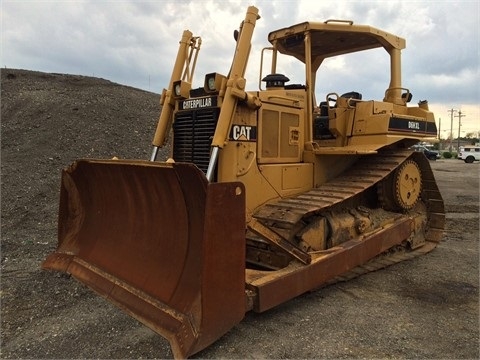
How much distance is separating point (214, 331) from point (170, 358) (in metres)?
0.43

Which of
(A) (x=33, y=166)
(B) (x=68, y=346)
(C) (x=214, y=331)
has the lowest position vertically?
(B) (x=68, y=346)

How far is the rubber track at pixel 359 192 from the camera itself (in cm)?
451

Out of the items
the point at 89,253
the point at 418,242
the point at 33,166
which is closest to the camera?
the point at 89,253

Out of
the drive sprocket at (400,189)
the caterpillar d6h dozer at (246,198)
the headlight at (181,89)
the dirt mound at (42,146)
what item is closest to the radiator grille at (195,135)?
the caterpillar d6h dozer at (246,198)

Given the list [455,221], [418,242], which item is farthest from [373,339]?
[455,221]

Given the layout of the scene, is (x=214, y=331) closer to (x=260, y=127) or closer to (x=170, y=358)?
(x=170, y=358)

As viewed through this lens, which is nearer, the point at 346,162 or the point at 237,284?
the point at 237,284

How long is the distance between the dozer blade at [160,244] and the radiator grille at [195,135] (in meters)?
0.90

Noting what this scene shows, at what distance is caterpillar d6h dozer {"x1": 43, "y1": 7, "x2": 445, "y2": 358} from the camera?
340cm

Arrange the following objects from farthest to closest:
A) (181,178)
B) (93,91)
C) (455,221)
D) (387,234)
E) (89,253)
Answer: (93,91) → (455,221) → (387,234) → (89,253) → (181,178)

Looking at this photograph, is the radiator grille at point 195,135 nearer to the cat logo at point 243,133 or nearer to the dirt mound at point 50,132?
the cat logo at point 243,133

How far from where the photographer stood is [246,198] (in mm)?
4672

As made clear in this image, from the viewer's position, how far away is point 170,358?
3.35 m

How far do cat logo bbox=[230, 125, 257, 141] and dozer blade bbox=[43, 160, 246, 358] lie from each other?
43.1 inches
